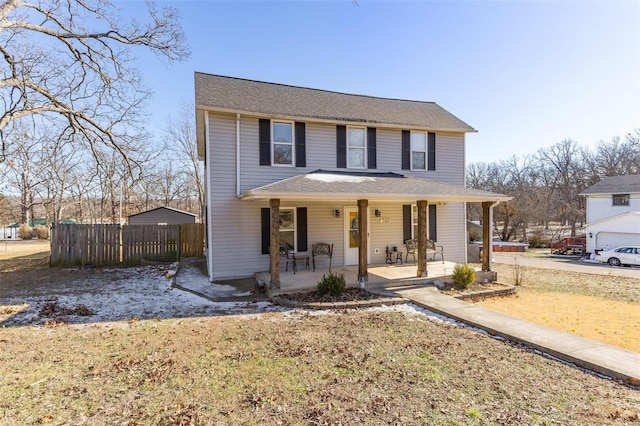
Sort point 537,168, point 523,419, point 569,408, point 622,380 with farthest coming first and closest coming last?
point 537,168
point 622,380
point 569,408
point 523,419

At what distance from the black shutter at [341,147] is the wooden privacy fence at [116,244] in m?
7.76

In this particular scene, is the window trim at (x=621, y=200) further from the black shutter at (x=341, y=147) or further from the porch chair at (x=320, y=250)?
the porch chair at (x=320, y=250)

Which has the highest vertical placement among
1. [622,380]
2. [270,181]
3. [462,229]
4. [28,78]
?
[28,78]

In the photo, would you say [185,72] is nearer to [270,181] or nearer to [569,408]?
[270,181]

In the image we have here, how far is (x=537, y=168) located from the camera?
44188 mm

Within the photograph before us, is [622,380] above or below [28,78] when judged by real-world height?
below

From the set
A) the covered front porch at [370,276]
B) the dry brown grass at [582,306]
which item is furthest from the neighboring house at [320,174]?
the dry brown grass at [582,306]

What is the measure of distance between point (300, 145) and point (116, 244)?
8.74 m

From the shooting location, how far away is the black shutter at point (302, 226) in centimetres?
1034

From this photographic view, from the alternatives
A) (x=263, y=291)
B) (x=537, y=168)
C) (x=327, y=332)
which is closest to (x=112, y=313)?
(x=263, y=291)

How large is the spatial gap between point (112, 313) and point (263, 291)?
133 inches

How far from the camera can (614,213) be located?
81.4 feet

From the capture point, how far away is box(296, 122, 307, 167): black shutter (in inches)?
405

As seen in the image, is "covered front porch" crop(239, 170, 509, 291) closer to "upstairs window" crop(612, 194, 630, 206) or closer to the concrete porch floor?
the concrete porch floor
